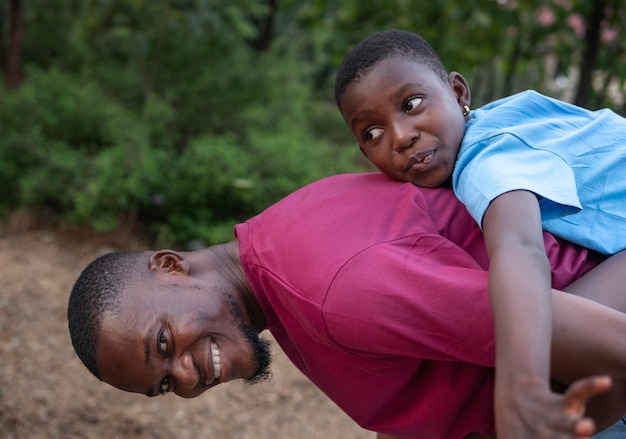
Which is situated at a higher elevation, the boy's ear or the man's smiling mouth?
the boy's ear

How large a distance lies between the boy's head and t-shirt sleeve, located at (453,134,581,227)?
0.50ft

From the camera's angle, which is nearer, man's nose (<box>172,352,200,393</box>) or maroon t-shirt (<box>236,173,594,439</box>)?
maroon t-shirt (<box>236,173,594,439</box>)

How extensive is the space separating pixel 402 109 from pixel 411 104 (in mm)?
Result: 26

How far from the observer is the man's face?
6.29ft

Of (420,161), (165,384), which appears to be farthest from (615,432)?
(165,384)

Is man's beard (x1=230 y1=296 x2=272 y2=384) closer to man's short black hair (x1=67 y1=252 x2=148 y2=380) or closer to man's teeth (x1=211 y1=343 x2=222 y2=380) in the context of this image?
man's teeth (x1=211 y1=343 x2=222 y2=380)

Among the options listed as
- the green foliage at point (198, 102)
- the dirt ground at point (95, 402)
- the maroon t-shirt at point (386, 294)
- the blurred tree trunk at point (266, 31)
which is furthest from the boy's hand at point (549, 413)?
the blurred tree trunk at point (266, 31)

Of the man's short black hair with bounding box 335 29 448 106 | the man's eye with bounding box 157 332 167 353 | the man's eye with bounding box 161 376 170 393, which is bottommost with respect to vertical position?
the man's eye with bounding box 161 376 170 393

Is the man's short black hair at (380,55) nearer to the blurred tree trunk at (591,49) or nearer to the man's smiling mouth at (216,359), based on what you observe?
the man's smiling mouth at (216,359)

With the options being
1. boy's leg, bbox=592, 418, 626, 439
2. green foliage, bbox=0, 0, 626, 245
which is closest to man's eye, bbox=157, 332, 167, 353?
boy's leg, bbox=592, 418, 626, 439

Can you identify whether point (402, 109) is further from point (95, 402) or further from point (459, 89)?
point (95, 402)

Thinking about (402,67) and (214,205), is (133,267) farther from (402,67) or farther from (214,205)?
(214,205)

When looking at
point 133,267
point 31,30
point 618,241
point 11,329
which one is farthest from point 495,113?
point 31,30

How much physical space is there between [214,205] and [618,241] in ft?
12.4
